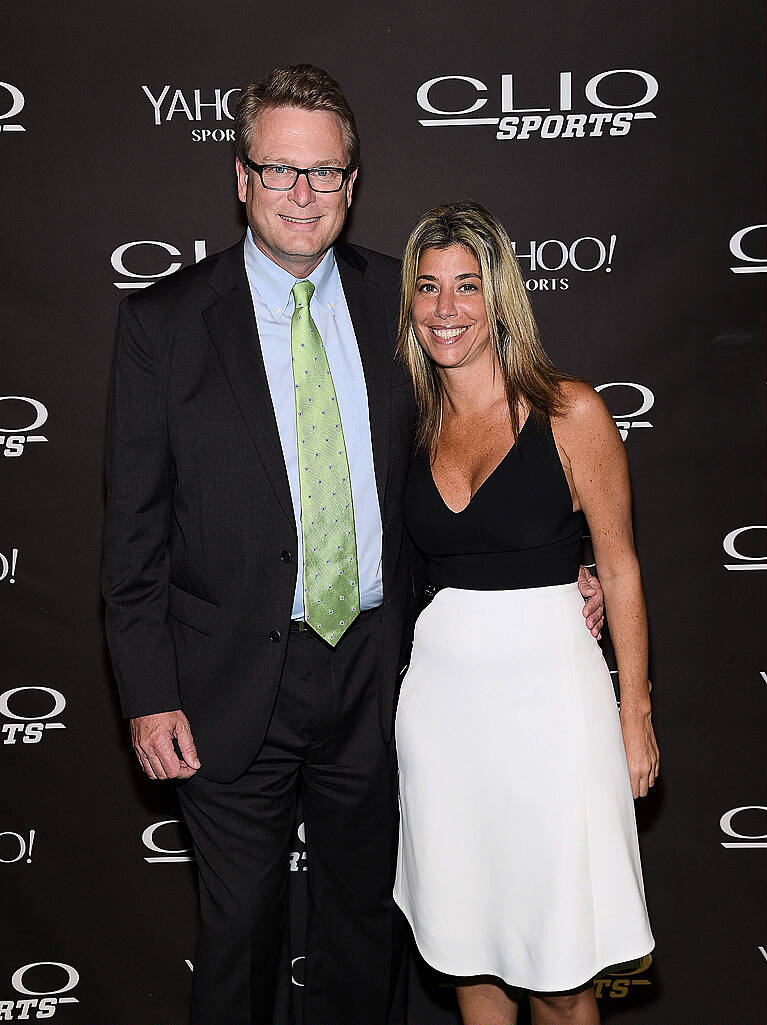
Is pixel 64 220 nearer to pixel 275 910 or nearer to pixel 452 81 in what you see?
pixel 452 81

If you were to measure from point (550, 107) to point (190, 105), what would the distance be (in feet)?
2.74

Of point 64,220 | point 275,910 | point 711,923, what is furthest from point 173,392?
point 711,923

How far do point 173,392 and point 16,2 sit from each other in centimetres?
115

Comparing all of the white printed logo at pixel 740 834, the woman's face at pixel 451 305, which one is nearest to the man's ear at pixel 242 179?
the woman's face at pixel 451 305

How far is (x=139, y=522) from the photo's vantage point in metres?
1.96

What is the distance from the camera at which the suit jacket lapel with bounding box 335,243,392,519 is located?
2023 millimetres

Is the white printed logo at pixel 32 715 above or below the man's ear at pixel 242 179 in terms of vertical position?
below

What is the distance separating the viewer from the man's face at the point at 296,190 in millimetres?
1921

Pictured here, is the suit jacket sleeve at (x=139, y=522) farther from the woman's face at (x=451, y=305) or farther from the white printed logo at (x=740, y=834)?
the white printed logo at (x=740, y=834)

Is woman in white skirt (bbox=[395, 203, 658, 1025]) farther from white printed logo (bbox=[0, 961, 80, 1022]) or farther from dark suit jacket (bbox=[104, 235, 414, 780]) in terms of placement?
white printed logo (bbox=[0, 961, 80, 1022])

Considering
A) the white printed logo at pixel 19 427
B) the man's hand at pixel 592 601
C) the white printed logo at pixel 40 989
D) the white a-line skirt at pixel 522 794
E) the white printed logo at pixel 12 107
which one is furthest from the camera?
the white printed logo at pixel 40 989

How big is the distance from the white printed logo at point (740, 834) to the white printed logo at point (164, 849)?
137 centimetres

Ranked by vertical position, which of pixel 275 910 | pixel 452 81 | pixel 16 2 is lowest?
pixel 275 910

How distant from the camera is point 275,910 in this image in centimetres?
217
